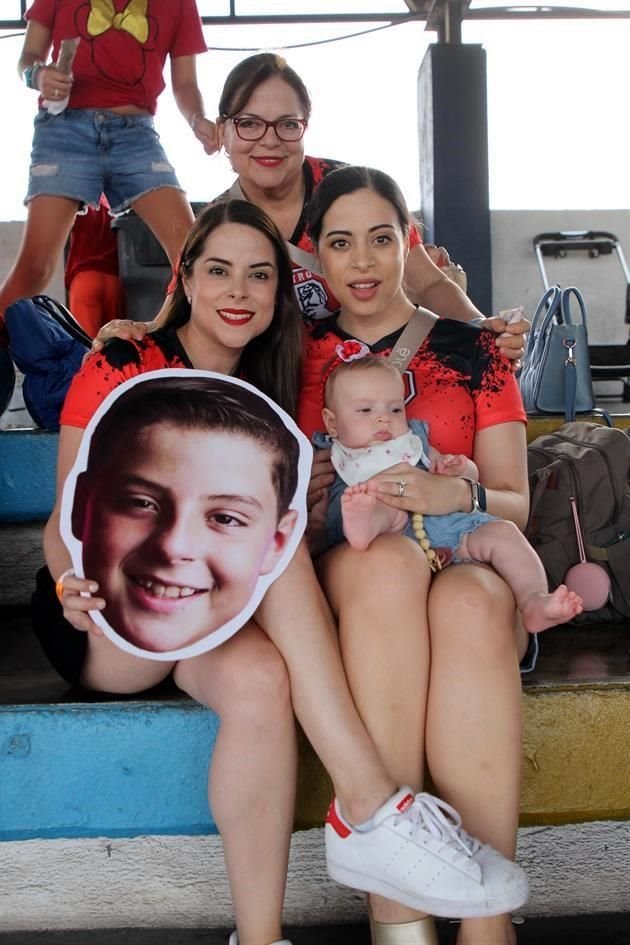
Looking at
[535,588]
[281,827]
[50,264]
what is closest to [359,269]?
[535,588]

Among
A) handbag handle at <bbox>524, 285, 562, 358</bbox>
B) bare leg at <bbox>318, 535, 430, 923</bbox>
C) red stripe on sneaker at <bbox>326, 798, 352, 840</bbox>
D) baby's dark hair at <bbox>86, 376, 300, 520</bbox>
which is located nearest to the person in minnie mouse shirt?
handbag handle at <bbox>524, 285, 562, 358</bbox>

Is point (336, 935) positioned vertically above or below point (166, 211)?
below

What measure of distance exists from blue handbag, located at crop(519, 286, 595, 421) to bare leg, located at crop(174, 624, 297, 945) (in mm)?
1559

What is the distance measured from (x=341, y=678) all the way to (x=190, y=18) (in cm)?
216

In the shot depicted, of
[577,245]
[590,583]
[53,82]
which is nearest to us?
[590,583]

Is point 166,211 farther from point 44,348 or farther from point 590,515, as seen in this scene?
point 590,515

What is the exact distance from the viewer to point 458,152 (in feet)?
22.9

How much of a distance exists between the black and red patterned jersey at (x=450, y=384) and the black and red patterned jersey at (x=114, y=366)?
0.24 m

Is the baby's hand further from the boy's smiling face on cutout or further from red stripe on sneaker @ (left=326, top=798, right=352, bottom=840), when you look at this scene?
red stripe on sneaker @ (left=326, top=798, right=352, bottom=840)

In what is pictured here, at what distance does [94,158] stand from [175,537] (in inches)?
66.3

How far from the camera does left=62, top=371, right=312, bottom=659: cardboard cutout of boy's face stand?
130cm

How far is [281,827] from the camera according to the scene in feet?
4.19

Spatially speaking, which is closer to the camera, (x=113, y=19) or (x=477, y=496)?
(x=477, y=496)

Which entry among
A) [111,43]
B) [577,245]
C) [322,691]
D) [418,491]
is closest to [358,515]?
[418,491]
